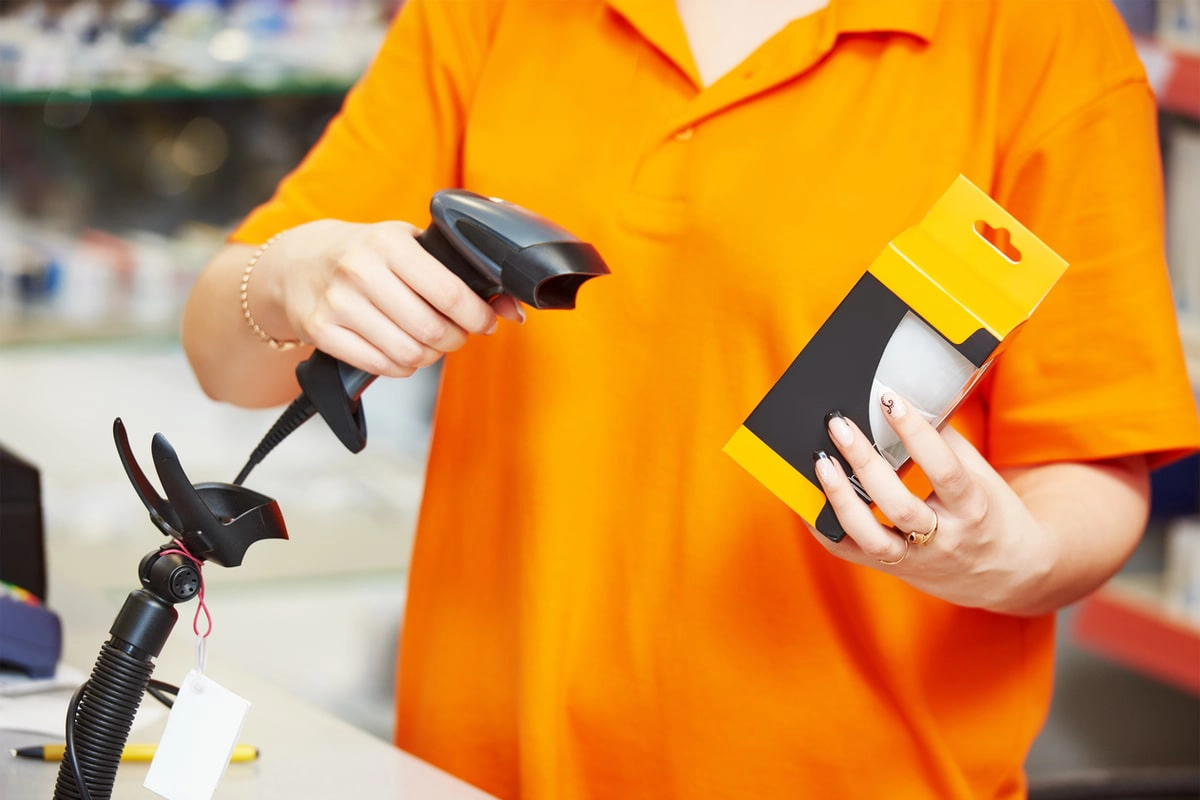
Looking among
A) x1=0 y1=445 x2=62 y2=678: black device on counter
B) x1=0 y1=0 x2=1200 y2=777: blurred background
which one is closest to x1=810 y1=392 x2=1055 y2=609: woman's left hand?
x1=0 y1=445 x2=62 y2=678: black device on counter

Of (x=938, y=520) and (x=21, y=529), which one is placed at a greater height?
(x=938, y=520)

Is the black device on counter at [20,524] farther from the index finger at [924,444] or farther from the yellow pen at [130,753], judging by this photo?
the index finger at [924,444]

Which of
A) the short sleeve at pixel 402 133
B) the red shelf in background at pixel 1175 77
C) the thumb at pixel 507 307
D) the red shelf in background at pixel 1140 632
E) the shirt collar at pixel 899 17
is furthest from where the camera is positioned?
the red shelf in background at pixel 1140 632

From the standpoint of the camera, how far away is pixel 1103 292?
904mm

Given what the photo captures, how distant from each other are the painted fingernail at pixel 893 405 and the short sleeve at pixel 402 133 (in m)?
0.46

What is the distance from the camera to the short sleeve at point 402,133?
1.08 meters

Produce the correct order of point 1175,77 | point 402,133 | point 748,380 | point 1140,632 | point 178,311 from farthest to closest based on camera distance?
1. point 178,311
2. point 1140,632
3. point 1175,77
4. point 402,133
5. point 748,380

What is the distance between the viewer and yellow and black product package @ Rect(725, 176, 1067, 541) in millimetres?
745

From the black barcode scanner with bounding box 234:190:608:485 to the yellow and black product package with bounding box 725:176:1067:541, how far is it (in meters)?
0.13

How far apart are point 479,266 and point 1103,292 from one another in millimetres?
401

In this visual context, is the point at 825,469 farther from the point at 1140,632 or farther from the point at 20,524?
the point at 1140,632

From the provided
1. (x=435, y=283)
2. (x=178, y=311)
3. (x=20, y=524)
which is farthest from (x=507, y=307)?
(x=178, y=311)

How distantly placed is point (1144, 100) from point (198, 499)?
2.07 ft

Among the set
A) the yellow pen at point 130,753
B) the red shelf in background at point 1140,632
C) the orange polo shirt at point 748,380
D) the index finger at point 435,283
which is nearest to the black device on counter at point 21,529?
the yellow pen at point 130,753
